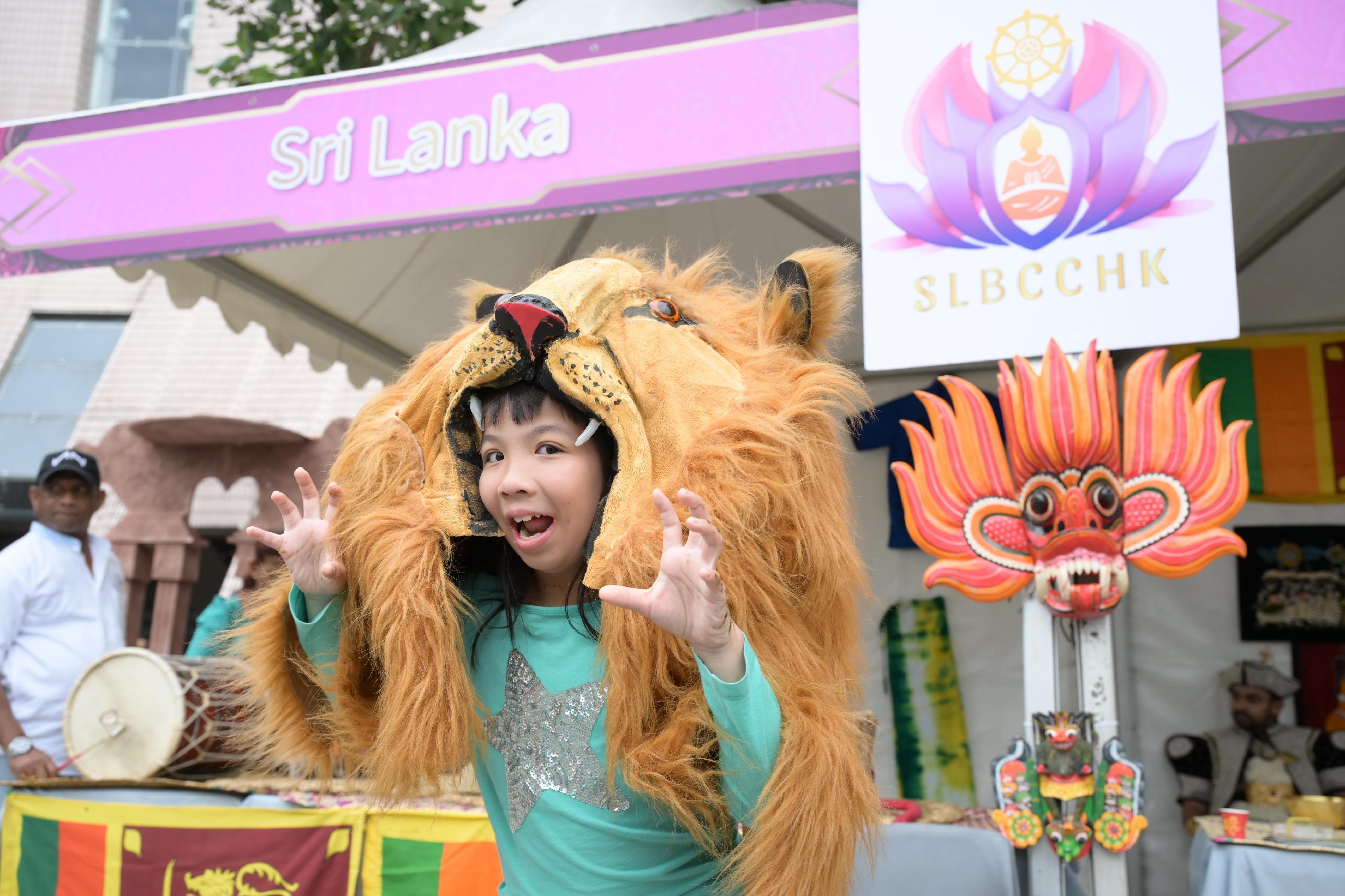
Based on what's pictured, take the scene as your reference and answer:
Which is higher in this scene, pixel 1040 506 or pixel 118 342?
pixel 118 342

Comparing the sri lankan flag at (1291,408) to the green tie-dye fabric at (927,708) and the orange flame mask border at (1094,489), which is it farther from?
the orange flame mask border at (1094,489)

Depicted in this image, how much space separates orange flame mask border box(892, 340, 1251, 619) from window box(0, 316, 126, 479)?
30.3ft

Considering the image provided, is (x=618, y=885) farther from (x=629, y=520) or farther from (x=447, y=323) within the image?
(x=447, y=323)

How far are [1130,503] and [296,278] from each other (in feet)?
11.2

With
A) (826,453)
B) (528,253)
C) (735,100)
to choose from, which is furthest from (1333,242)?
(826,453)

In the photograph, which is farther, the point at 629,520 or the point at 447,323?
the point at 447,323

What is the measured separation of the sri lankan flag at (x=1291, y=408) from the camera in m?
3.96

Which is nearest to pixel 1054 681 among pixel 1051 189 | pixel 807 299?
pixel 1051 189

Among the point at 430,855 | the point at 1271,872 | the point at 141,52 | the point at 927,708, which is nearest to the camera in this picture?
the point at 1271,872

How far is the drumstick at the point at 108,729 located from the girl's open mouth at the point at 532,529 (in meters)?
2.56

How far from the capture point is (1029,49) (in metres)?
2.35

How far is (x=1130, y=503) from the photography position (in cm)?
233

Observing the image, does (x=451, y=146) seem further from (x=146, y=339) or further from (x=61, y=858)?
(x=146, y=339)

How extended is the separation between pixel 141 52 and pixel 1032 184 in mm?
10883
